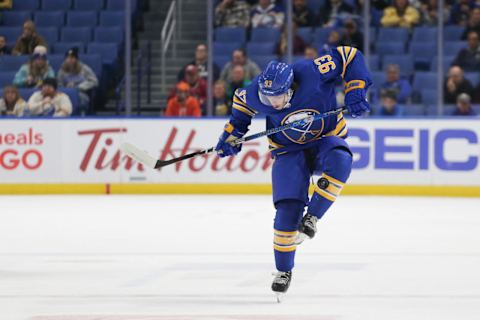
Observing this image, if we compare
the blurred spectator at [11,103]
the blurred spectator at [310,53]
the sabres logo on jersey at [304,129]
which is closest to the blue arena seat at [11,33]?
the blurred spectator at [11,103]

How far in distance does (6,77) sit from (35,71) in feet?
1.38

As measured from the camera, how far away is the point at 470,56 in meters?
12.5

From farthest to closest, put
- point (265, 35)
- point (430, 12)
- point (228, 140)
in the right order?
point (430, 12), point (265, 35), point (228, 140)

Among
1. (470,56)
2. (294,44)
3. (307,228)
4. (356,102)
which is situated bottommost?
(307,228)

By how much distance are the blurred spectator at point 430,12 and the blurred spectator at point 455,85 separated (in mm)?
1155

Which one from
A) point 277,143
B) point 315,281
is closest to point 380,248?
point 315,281

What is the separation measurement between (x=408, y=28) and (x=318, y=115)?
769cm

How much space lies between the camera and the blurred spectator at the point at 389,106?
11883 millimetres

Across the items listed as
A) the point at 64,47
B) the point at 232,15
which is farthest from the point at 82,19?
the point at 232,15

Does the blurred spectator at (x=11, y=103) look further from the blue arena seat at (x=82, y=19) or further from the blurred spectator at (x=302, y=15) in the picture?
the blurred spectator at (x=302, y=15)

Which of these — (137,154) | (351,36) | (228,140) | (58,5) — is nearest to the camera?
(228,140)

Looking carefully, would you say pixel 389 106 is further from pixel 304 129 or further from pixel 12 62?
pixel 304 129

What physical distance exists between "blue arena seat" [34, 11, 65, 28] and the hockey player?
7.82 m

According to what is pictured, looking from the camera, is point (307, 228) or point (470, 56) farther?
point (470, 56)
